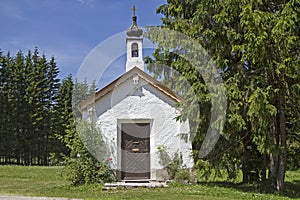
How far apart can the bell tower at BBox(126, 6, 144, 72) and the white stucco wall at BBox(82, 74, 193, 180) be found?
178 centimetres

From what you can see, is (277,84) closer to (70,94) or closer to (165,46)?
(165,46)

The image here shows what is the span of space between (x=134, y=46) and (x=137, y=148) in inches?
177

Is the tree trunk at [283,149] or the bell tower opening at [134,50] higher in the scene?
the bell tower opening at [134,50]

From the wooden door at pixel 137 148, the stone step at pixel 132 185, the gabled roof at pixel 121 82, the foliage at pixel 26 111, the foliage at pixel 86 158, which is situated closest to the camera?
the stone step at pixel 132 185

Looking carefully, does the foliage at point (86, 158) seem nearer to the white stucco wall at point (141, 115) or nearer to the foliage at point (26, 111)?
the white stucco wall at point (141, 115)

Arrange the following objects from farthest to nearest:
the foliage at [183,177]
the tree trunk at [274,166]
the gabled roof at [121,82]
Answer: the gabled roof at [121,82] < the foliage at [183,177] < the tree trunk at [274,166]

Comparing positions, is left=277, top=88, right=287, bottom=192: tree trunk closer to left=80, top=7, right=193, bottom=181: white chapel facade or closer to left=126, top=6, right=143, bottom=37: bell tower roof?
left=80, top=7, right=193, bottom=181: white chapel facade

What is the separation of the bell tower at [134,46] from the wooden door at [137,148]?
8.98 feet

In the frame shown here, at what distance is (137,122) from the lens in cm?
1455

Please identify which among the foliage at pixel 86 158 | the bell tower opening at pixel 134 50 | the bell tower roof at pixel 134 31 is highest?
the bell tower roof at pixel 134 31

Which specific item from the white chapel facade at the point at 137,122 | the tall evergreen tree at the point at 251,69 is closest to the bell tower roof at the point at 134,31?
the tall evergreen tree at the point at 251,69

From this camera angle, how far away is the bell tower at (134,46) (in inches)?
632

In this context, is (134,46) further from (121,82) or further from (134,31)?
(121,82)

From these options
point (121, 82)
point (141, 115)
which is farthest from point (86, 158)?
point (121, 82)
